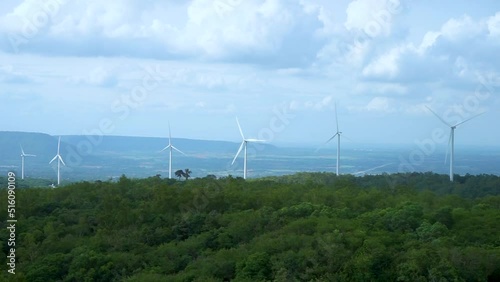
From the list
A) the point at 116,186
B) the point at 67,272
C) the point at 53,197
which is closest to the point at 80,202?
the point at 53,197

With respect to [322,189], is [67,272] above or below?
below

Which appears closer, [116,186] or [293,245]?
[293,245]

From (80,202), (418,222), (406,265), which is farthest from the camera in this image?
(80,202)

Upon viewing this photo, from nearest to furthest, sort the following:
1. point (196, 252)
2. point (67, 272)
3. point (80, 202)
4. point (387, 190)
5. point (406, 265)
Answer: point (406, 265) < point (67, 272) < point (196, 252) < point (80, 202) < point (387, 190)

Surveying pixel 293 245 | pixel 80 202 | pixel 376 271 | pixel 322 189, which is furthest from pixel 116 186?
pixel 376 271

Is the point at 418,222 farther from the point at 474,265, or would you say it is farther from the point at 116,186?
the point at 116,186

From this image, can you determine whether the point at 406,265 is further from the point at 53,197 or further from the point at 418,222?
the point at 53,197
